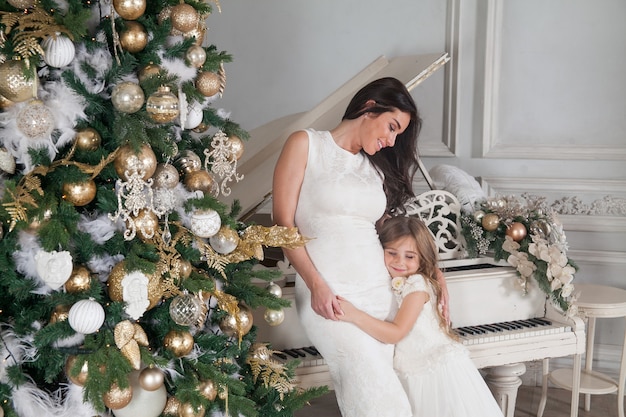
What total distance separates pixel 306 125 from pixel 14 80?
152cm

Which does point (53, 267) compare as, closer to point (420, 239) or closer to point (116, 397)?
point (116, 397)

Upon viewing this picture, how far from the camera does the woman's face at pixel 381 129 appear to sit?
2.05 meters

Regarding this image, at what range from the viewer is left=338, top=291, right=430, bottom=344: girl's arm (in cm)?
200

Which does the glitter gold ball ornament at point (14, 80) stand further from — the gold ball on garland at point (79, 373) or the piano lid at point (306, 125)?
the piano lid at point (306, 125)

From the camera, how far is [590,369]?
3479mm

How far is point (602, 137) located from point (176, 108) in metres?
2.90

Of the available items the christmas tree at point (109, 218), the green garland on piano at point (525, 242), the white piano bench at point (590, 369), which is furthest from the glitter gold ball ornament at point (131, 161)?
the white piano bench at point (590, 369)

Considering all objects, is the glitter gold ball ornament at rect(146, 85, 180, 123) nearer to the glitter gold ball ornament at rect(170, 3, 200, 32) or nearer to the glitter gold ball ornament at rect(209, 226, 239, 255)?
Answer: the glitter gold ball ornament at rect(170, 3, 200, 32)

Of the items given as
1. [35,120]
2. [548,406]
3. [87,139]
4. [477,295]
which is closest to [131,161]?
[87,139]

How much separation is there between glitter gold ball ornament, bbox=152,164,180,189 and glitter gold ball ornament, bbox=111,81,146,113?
0.17 metres

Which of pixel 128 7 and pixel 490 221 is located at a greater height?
pixel 128 7

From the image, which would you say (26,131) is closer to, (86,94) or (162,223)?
(86,94)

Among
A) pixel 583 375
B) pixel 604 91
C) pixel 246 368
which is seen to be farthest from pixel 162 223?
pixel 604 91

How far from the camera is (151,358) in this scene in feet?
4.82
